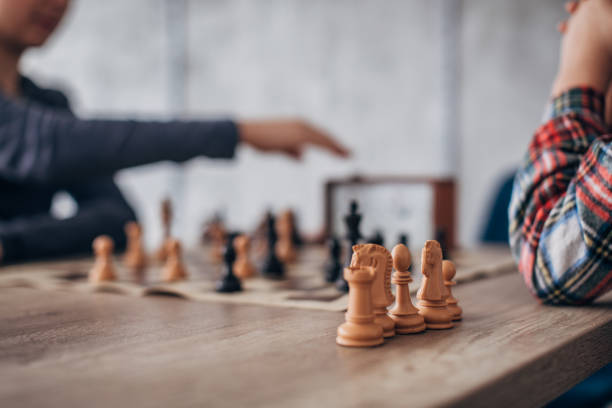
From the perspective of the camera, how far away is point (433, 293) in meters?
0.81

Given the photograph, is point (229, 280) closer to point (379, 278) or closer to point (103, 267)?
point (103, 267)

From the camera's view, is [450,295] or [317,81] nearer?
[450,295]

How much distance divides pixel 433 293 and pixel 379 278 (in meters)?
0.11

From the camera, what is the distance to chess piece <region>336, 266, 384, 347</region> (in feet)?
2.21

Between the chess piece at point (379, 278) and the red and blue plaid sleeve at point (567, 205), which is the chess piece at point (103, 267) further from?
the red and blue plaid sleeve at point (567, 205)

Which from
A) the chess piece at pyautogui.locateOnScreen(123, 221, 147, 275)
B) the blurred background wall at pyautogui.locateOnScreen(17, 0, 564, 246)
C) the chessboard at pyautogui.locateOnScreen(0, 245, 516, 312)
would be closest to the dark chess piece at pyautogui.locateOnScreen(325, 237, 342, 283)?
the chessboard at pyautogui.locateOnScreen(0, 245, 516, 312)

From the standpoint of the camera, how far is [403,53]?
3.53 metres

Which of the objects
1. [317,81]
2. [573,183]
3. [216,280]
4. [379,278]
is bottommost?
[216,280]

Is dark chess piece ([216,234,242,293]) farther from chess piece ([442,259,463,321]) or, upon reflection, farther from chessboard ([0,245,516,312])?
chess piece ([442,259,463,321])

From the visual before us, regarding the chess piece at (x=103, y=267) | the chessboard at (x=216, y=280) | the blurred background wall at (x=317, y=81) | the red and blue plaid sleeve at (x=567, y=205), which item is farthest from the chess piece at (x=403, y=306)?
the blurred background wall at (x=317, y=81)

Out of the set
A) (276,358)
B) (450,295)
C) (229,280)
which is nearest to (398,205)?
(229,280)

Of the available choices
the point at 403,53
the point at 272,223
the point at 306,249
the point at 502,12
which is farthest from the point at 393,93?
the point at 272,223

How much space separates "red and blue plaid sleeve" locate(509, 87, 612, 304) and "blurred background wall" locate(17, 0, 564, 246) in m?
2.04

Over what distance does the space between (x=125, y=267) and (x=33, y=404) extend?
1.09 metres
